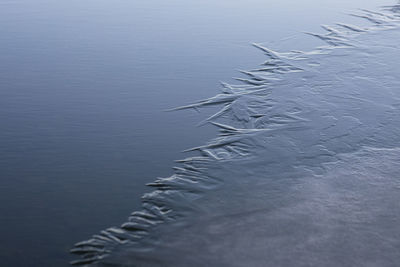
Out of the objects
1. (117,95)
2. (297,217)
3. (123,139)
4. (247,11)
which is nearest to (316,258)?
(297,217)

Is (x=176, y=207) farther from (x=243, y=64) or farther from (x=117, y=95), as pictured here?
(x=243, y=64)

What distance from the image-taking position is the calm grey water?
3.63m

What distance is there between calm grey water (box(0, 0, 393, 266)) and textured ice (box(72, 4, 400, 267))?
24cm

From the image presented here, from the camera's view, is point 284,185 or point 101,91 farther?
point 101,91

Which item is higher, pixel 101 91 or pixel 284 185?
pixel 101 91

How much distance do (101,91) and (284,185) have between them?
229 cm

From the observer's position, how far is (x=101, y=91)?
550 centimetres

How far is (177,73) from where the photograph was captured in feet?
19.7

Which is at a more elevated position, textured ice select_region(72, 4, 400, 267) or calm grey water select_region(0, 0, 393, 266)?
calm grey water select_region(0, 0, 393, 266)

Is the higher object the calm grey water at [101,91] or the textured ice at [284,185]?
the calm grey water at [101,91]

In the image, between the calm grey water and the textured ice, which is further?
the calm grey water

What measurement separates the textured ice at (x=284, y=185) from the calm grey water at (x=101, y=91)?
235mm

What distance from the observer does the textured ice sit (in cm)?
317

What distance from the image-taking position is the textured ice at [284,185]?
125 inches
